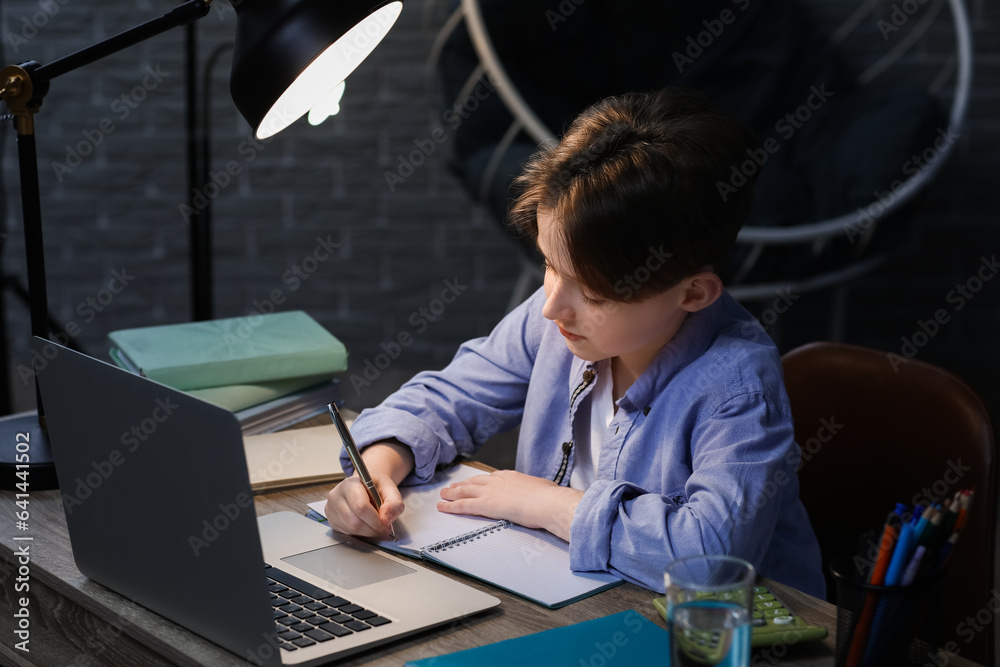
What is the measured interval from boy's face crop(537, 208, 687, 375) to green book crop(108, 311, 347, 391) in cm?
40

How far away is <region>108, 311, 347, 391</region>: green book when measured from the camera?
3.83 feet

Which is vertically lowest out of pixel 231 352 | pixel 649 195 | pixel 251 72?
pixel 231 352

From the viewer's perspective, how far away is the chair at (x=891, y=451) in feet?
3.22

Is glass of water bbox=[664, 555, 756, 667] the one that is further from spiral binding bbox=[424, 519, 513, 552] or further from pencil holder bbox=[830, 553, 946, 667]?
spiral binding bbox=[424, 519, 513, 552]

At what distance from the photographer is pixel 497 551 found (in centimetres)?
87

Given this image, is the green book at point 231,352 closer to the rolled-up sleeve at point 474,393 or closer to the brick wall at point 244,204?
the rolled-up sleeve at point 474,393

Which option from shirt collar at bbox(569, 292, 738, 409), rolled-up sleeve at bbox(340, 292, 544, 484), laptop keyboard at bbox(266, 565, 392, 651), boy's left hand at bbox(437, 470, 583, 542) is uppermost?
shirt collar at bbox(569, 292, 738, 409)

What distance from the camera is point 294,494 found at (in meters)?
1.02

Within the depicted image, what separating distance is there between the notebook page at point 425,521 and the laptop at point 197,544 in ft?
0.11

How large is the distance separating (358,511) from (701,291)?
14.3 inches

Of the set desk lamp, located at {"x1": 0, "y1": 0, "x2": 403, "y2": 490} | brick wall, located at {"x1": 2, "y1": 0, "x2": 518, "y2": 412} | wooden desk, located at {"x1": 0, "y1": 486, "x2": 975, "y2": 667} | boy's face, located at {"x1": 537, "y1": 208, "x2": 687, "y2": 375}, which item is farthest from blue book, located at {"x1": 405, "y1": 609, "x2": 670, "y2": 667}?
brick wall, located at {"x1": 2, "y1": 0, "x2": 518, "y2": 412}

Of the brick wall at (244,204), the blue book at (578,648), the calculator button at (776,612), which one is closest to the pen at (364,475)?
the blue book at (578,648)

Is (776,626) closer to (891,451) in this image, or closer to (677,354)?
(677,354)

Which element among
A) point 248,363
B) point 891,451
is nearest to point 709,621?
point 891,451
